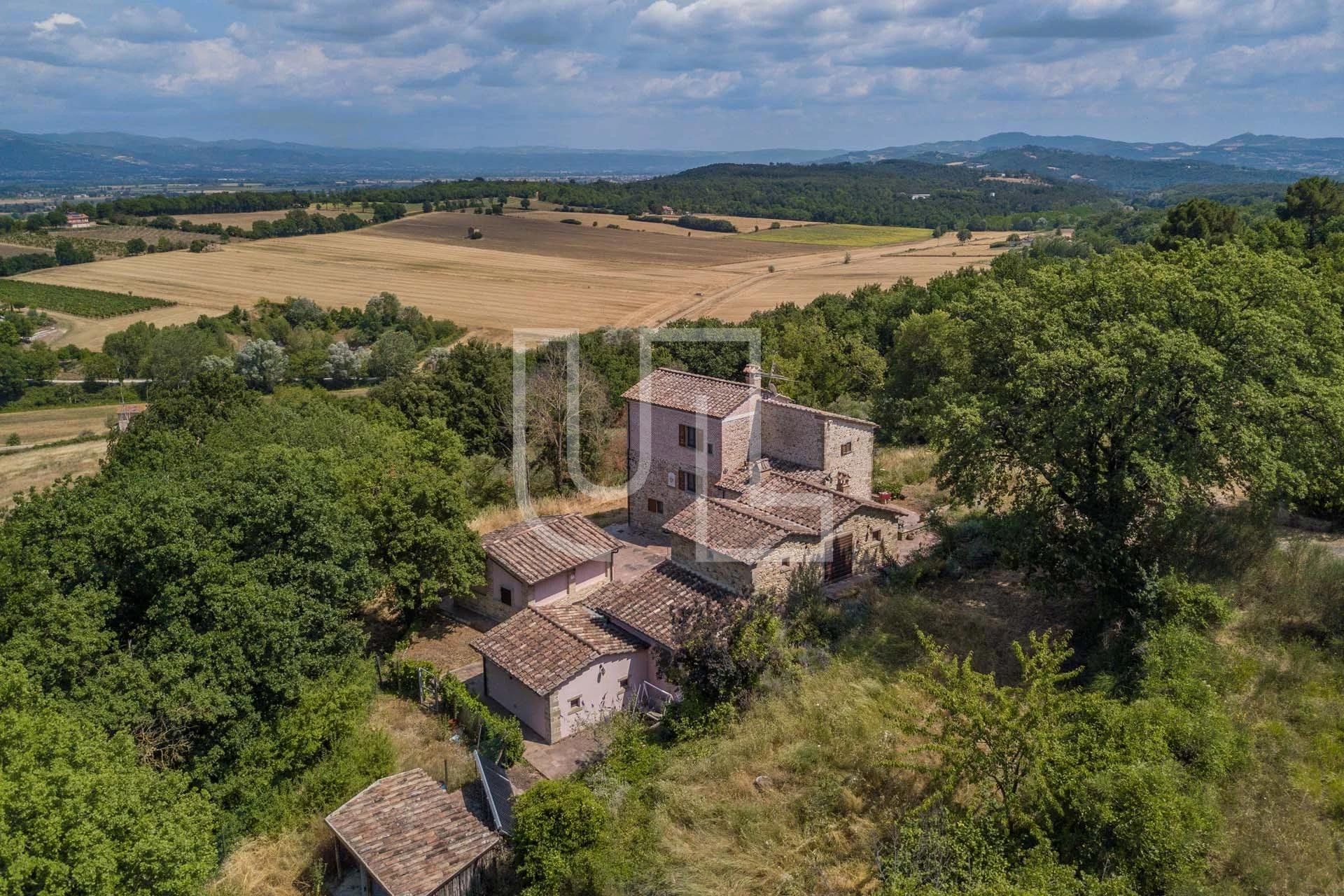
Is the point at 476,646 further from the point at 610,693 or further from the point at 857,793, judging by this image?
the point at 857,793

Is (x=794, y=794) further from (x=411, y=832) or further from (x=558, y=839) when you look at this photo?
(x=411, y=832)

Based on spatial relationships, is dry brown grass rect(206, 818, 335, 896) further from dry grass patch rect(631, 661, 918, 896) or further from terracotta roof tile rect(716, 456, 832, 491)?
terracotta roof tile rect(716, 456, 832, 491)

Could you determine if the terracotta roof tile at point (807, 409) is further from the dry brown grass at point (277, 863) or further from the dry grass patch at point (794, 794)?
the dry brown grass at point (277, 863)

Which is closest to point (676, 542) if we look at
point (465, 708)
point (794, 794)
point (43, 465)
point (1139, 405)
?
point (465, 708)

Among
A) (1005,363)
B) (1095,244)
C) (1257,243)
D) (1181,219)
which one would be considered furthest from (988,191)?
(1005,363)

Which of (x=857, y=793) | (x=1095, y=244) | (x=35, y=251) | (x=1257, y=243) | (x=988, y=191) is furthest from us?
(x=988, y=191)

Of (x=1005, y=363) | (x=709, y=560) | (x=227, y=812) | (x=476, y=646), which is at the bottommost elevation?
(x=227, y=812)
